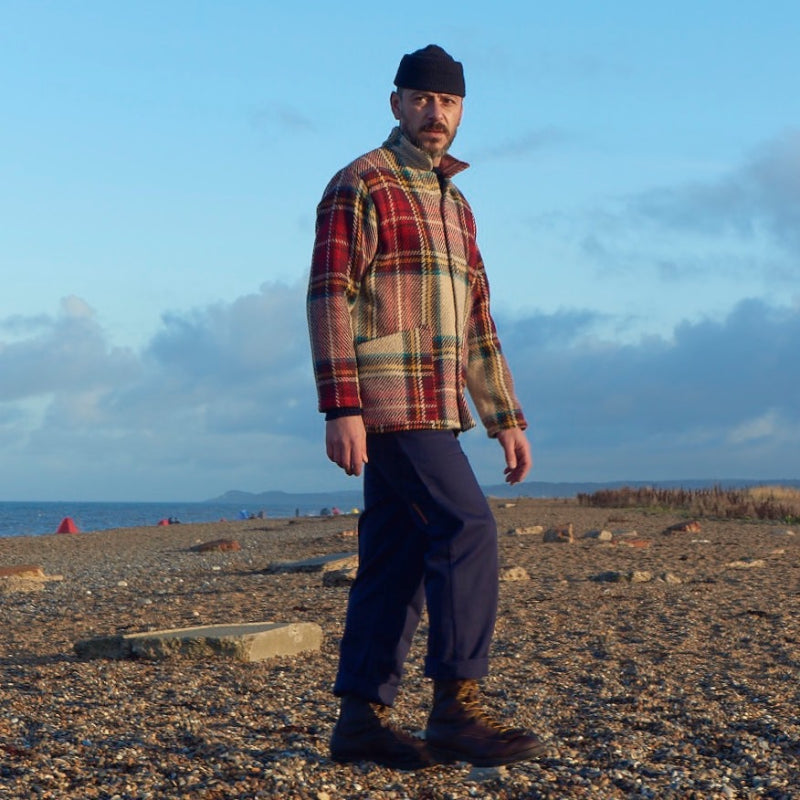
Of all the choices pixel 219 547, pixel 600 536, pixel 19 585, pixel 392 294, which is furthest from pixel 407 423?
pixel 219 547

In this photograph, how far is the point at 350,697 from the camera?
341 centimetres

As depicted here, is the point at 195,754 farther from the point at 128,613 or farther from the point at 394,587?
the point at 128,613

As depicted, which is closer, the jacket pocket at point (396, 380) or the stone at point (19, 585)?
the jacket pocket at point (396, 380)

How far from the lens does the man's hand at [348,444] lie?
320 centimetres

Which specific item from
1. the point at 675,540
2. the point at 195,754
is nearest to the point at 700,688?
the point at 195,754

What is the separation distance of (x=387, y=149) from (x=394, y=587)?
1386 mm

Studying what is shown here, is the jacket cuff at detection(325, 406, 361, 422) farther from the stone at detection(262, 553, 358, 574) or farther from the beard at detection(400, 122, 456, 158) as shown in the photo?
the stone at detection(262, 553, 358, 574)

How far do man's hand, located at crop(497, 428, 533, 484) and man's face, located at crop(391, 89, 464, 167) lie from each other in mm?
916

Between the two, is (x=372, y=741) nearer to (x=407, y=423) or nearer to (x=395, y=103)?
(x=407, y=423)

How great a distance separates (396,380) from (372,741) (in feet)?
3.55

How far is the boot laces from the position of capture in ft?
10.7

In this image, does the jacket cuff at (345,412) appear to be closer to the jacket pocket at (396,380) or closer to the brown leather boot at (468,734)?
the jacket pocket at (396,380)

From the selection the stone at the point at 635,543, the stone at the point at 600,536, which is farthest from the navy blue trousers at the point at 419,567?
the stone at the point at 600,536

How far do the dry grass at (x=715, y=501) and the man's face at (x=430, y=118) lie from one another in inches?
665
